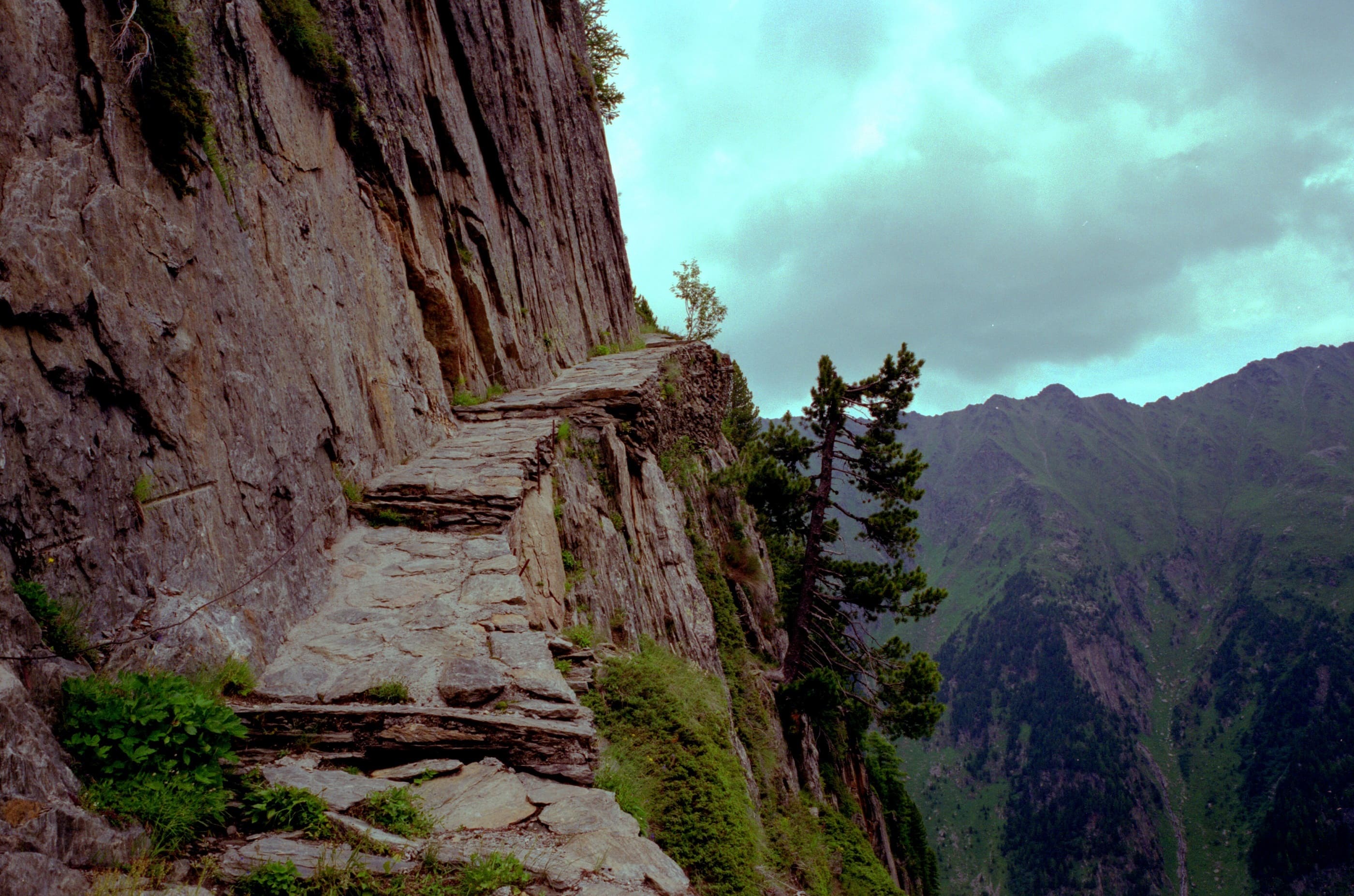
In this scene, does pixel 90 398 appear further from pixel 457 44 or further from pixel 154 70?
pixel 457 44

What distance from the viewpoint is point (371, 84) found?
41.2ft

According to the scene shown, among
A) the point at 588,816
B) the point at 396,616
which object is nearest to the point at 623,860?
the point at 588,816

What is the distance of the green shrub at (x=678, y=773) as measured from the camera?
7.23 m

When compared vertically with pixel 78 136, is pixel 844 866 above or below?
below

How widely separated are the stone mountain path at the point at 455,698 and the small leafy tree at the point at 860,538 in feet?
41.4

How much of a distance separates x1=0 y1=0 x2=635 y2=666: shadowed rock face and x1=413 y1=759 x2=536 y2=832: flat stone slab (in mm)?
2190

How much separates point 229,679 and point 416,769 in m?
1.76

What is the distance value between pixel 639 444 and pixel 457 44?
1099 centimetres

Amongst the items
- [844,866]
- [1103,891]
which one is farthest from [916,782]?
[844,866]

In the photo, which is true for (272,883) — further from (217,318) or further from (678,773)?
(217,318)

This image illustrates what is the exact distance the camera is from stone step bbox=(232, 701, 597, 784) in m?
5.31

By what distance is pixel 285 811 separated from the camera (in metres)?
4.39

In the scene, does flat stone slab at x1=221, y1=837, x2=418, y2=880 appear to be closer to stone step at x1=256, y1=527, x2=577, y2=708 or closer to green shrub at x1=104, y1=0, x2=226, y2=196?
stone step at x1=256, y1=527, x2=577, y2=708

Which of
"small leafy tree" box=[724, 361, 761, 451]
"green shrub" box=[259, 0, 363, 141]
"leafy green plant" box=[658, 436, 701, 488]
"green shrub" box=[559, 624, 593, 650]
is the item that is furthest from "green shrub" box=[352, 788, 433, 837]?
"small leafy tree" box=[724, 361, 761, 451]
